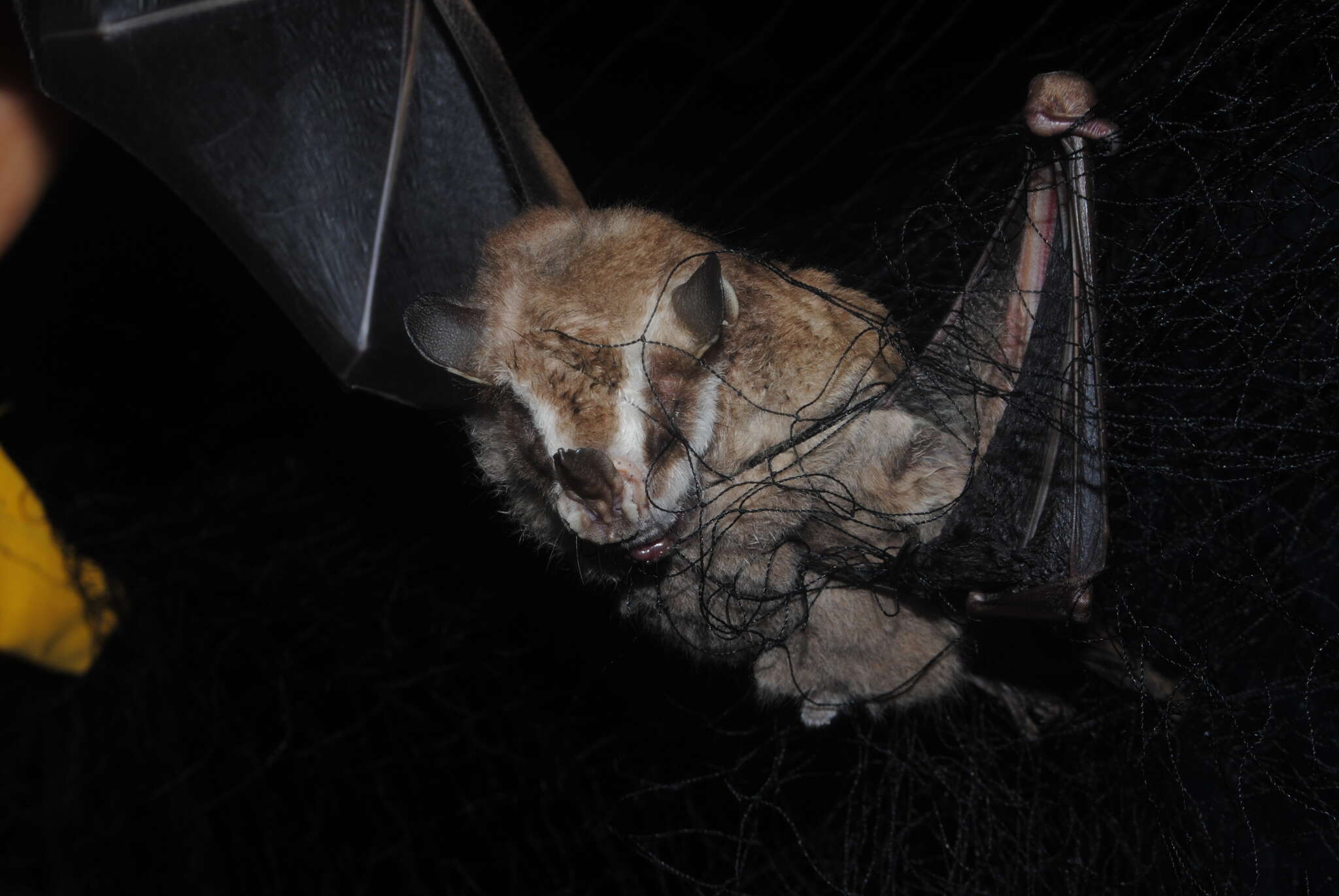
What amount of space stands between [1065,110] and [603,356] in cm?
84

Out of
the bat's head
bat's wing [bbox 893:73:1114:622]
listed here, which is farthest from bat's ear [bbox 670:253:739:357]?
bat's wing [bbox 893:73:1114:622]

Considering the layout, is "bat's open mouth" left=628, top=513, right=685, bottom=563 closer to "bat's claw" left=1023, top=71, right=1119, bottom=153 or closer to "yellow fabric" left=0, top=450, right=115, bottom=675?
"bat's claw" left=1023, top=71, right=1119, bottom=153

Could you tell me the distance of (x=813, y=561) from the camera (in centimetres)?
162

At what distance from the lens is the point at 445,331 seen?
1617 mm

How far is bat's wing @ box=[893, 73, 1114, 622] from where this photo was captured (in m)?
1.42

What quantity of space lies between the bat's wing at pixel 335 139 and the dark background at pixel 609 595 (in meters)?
0.47

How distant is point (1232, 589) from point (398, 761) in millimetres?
2357

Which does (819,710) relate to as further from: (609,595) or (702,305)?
(702,305)

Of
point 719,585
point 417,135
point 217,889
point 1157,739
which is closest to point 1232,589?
point 1157,739

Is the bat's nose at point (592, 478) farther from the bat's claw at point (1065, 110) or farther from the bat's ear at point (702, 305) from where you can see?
the bat's claw at point (1065, 110)

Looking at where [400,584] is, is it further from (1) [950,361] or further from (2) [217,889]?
(1) [950,361]

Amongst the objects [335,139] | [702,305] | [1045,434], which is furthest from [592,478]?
[335,139]

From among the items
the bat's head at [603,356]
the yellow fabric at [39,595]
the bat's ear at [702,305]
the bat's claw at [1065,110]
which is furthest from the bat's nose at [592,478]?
the yellow fabric at [39,595]

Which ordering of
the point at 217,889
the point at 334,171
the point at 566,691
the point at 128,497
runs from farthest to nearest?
the point at 217,889
the point at 128,497
the point at 566,691
the point at 334,171
